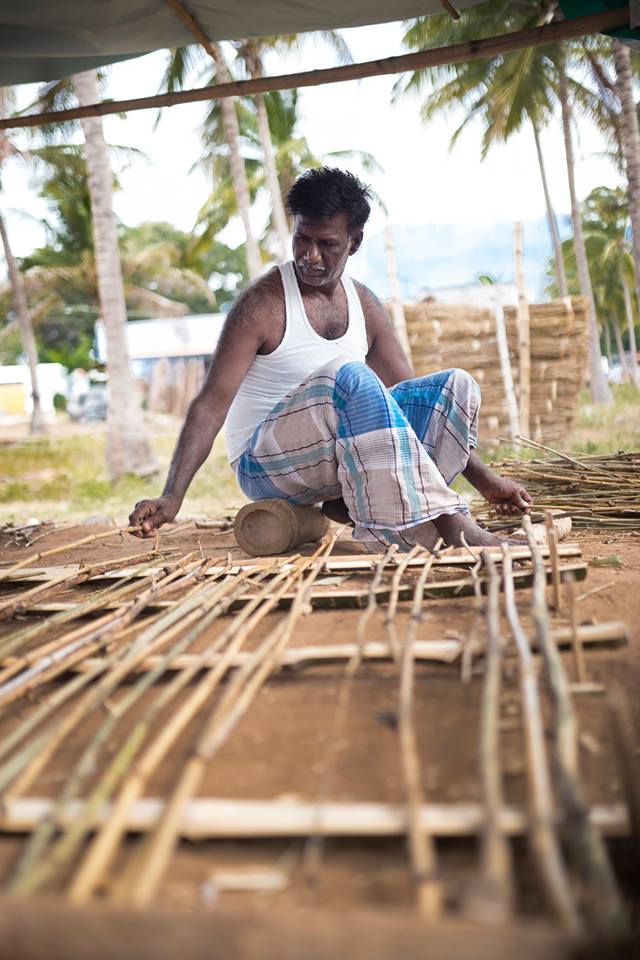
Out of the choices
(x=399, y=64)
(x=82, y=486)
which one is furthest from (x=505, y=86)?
(x=399, y=64)

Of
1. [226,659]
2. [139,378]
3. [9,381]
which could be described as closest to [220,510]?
[226,659]

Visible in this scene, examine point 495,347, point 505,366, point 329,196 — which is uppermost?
point 329,196

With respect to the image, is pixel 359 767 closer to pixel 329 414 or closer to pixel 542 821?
pixel 542 821

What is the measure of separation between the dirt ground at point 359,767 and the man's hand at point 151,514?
585 millimetres

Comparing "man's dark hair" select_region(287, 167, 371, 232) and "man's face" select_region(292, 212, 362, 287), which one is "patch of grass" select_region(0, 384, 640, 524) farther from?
"man's dark hair" select_region(287, 167, 371, 232)

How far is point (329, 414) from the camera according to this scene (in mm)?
2373

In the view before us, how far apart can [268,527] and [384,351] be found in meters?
0.84

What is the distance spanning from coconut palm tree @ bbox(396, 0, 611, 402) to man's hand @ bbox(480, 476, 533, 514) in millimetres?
9845

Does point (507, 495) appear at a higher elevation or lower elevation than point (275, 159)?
lower

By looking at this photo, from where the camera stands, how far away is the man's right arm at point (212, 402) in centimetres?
225

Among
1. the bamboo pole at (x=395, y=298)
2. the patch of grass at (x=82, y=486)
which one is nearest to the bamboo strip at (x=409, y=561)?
the patch of grass at (x=82, y=486)

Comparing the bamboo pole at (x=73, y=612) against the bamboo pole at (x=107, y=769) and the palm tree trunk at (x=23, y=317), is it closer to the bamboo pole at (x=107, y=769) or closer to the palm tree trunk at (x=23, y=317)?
the bamboo pole at (x=107, y=769)

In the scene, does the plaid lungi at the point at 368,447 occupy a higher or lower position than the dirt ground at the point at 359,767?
higher

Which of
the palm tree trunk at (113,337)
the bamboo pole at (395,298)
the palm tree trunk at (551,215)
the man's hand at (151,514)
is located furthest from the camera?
the palm tree trunk at (551,215)
